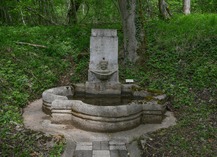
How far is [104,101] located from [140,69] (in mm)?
2783

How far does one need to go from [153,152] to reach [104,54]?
11.7 ft

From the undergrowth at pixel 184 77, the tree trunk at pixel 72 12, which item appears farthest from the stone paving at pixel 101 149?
the tree trunk at pixel 72 12

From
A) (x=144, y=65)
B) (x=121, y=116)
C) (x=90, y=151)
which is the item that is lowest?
(x=90, y=151)

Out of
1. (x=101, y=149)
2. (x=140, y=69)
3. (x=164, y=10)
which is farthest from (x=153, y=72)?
(x=164, y=10)

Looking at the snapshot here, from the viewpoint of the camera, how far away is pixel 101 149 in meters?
5.71

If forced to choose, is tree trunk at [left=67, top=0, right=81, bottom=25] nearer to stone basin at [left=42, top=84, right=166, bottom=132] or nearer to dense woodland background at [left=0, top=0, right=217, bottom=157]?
dense woodland background at [left=0, top=0, right=217, bottom=157]

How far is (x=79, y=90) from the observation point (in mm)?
8367

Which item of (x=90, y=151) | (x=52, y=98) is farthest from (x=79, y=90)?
(x=90, y=151)

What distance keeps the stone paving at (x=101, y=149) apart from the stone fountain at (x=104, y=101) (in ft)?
2.02

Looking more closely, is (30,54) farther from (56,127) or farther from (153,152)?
(153,152)

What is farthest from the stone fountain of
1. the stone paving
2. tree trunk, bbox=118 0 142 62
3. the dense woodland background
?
tree trunk, bbox=118 0 142 62

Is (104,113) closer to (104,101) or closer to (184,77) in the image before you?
(104,101)

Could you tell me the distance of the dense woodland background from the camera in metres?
5.80

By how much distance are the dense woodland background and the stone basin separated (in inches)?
26.8
